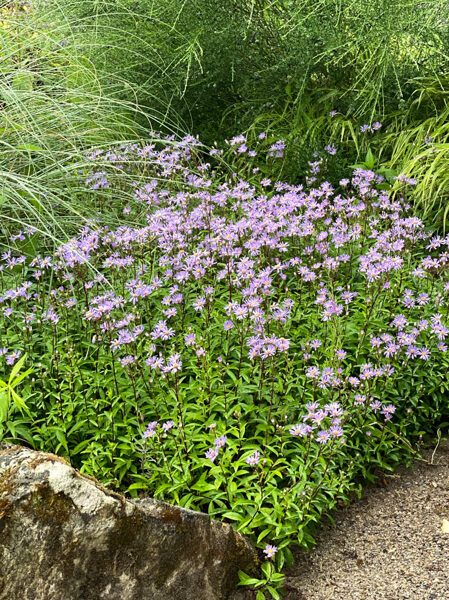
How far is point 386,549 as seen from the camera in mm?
2521

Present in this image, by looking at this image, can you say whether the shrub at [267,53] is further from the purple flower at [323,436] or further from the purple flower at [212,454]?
the purple flower at [212,454]

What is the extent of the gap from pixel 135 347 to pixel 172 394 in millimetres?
371

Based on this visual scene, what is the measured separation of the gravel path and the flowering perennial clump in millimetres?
107

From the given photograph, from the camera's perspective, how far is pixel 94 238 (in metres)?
3.32

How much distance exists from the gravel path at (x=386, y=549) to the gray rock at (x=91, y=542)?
42cm

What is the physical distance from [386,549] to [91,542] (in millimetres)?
1176

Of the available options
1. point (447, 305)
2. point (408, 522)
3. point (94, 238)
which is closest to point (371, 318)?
point (447, 305)

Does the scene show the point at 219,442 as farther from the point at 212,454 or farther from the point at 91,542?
the point at 91,542

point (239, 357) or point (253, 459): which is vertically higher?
point (253, 459)

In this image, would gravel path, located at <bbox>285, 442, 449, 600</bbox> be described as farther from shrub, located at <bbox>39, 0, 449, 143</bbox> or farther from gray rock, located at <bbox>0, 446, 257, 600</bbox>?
shrub, located at <bbox>39, 0, 449, 143</bbox>

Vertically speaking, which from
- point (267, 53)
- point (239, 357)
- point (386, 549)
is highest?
point (267, 53)

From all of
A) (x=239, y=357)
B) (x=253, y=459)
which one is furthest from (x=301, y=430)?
(x=239, y=357)

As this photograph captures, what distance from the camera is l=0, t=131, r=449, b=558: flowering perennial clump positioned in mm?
2453

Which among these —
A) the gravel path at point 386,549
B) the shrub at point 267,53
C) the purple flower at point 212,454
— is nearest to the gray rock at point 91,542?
the purple flower at point 212,454
